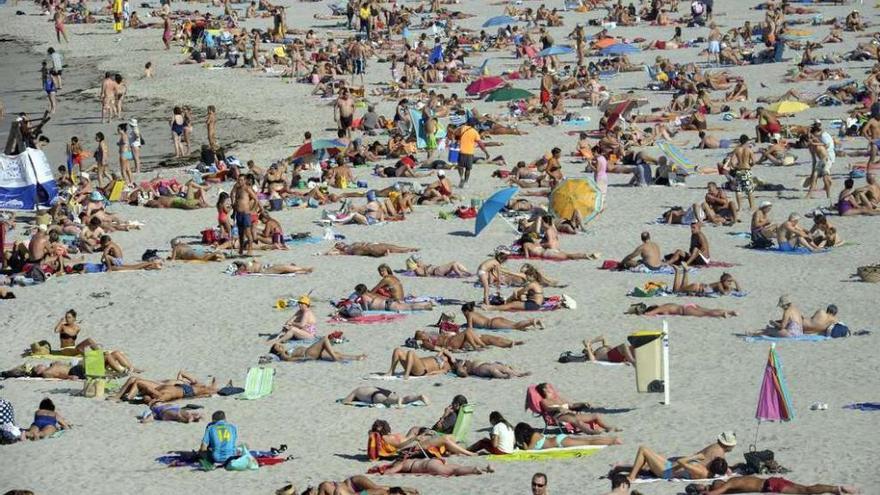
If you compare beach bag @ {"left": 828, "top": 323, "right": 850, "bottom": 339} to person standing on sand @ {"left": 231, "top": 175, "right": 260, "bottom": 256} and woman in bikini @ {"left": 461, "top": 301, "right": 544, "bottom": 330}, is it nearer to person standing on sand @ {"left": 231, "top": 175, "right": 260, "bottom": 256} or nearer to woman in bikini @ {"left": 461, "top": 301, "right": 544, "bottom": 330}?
woman in bikini @ {"left": 461, "top": 301, "right": 544, "bottom": 330}

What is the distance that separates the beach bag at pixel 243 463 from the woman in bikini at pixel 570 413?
8.78ft

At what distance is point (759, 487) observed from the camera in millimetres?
13375

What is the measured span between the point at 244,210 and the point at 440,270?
2.95 meters

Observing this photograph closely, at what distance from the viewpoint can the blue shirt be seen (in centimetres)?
1516

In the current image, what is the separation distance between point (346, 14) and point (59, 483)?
3537cm

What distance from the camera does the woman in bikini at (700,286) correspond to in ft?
66.8

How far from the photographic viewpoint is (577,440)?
15195 mm

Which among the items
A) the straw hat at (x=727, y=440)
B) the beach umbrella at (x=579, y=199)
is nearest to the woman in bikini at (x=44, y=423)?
the straw hat at (x=727, y=440)

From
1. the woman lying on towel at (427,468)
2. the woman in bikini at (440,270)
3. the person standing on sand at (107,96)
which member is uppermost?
the woman lying on towel at (427,468)

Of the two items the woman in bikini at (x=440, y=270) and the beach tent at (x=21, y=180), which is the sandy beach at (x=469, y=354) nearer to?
the woman in bikini at (x=440, y=270)

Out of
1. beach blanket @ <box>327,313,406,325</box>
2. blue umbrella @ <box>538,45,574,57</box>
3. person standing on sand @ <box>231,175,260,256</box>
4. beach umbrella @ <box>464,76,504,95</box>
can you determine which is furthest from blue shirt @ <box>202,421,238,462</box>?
blue umbrella @ <box>538,45,574,57</box>

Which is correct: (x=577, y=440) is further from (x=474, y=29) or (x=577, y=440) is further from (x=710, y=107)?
(x=474, y=29)

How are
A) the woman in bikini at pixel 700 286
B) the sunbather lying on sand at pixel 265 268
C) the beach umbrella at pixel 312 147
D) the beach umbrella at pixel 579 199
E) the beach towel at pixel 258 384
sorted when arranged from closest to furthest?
the beach towel at pixel 258 384 → the woman in bikini at pixel 700 286 → the sunbather lying on sand at pixel 265 268 → the beach umbrella at pixel 579 199 → the beach umbrella at pixel 312 147

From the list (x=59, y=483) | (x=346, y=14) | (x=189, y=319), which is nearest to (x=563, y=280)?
(x=189, y=319)
